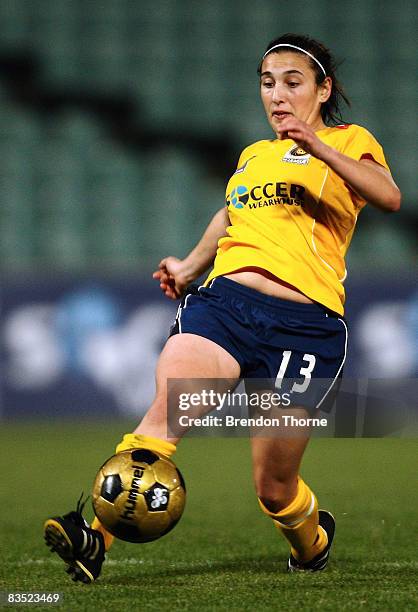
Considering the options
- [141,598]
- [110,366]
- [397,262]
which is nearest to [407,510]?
[141,598]

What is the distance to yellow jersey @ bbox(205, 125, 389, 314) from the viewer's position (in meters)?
3.66

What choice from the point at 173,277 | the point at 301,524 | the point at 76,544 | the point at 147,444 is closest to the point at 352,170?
the point at 173,277

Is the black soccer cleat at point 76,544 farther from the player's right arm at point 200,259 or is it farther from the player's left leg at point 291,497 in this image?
the player's right arm at point 200,259

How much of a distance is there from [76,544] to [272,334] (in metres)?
0.87

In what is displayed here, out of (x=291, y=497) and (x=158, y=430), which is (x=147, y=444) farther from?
(x=291, y=497)

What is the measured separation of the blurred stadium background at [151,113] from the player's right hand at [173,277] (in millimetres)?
7524

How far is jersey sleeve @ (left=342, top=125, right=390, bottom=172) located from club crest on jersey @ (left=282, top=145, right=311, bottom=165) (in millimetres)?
138

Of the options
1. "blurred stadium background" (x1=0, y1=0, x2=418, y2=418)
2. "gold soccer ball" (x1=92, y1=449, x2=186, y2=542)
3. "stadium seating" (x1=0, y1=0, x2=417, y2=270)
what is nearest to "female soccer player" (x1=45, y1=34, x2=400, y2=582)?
"gold soccer ball" (x1=92, y1=449, x2=186, y2=542)

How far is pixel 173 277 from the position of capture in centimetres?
407

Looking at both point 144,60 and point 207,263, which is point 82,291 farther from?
point 207,263

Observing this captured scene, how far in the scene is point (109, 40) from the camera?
506 inches

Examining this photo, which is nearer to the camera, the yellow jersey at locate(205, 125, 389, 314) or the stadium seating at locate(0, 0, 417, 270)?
the yellow jersey at locate(205, 125, 389, 314)

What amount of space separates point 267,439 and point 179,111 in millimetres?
9496

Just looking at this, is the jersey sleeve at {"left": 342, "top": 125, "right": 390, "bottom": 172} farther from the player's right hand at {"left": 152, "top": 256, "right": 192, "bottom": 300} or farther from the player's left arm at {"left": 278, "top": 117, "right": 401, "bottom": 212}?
the player's right hand at {"left": 152, "top": 256, "right": 192, "bottom": 300}
